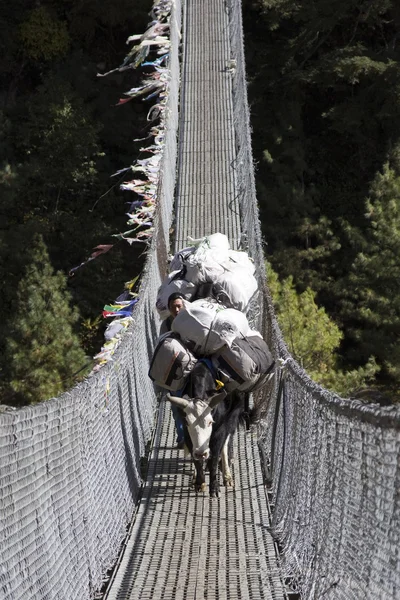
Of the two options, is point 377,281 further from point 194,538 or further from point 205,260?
point 194,538

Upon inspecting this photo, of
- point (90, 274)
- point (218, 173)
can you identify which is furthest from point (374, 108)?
point (218, 173)

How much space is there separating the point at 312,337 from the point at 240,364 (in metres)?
8.79

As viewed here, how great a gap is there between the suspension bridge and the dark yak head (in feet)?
0.83

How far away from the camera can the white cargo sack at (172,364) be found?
5.24 metres

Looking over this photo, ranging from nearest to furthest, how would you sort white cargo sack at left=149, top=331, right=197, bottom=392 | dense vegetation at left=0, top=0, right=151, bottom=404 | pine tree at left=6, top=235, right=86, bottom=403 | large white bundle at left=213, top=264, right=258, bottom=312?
white cargo sack at left=149, top=331, right=197, bottom=392, large white bundle at left=213, top=264, right=258, bottom=312, pine tree at left=6, top=235, right=86, bottom=403, dense vegetation at left=0, top=0, right=151, bottom=404

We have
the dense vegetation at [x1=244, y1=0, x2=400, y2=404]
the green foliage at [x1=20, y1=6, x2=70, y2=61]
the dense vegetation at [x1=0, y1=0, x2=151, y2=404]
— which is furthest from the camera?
the green foliage at [x1=20, y1=6, x2=70, y2=61]

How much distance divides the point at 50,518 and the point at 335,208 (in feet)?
47.0

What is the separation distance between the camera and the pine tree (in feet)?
42.4

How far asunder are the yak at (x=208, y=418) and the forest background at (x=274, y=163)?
8.48 metres

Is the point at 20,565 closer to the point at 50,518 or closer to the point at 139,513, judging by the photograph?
the point at 50,518

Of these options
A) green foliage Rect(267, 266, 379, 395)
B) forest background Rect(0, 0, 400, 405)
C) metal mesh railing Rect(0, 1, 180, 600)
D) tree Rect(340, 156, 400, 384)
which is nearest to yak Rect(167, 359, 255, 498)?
metal mesh railing Rect(0, 1, 180, 600)

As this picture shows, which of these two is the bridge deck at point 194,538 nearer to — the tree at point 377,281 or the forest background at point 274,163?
the forest background at point 274,163

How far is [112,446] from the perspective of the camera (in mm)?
4785

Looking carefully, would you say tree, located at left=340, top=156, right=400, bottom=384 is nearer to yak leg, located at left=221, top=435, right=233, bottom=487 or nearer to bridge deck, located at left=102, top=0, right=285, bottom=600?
bridge deck, located at left=102, top=0, right=285, bottom=600
